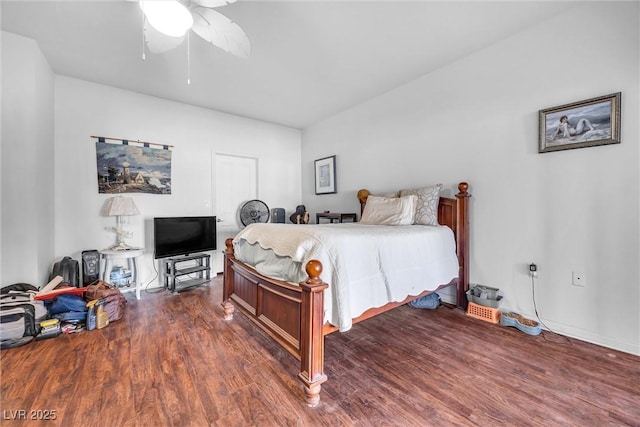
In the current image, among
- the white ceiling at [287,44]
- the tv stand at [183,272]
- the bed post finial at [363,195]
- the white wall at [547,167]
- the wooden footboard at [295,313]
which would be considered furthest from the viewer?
the bed post finial at [363,195]

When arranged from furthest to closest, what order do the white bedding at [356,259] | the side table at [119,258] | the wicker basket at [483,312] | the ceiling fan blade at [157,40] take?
the side table at [119,258] < the wicker basket at [483,312] < the ceiling fan blade at [157,40] < the white bedding at [356,259]

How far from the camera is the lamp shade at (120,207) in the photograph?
118 inches

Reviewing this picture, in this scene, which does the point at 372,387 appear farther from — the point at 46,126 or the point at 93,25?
the point at 46,126

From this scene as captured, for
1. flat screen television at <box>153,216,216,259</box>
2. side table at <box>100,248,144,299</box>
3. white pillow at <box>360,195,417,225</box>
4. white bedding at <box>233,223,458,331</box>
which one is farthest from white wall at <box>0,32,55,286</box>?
white pillow at <box>360,195,417,225</box>

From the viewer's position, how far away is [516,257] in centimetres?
238

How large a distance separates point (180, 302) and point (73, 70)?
2.80 meters

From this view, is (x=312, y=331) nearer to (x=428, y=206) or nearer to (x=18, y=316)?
(x=428, y=206)

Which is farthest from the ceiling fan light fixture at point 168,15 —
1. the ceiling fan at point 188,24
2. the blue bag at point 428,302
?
the blue bag at point 428,302

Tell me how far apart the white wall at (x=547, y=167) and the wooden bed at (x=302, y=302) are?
166 mm

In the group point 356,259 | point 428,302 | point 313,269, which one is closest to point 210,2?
point 313,269

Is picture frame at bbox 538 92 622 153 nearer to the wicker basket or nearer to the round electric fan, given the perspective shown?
the wicker basket

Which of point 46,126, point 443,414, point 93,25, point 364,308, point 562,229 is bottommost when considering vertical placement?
point 443,414

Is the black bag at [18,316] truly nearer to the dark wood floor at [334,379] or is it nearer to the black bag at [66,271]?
the dark wood floor at [334,379]

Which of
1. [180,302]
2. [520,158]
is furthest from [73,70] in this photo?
[520,158]
